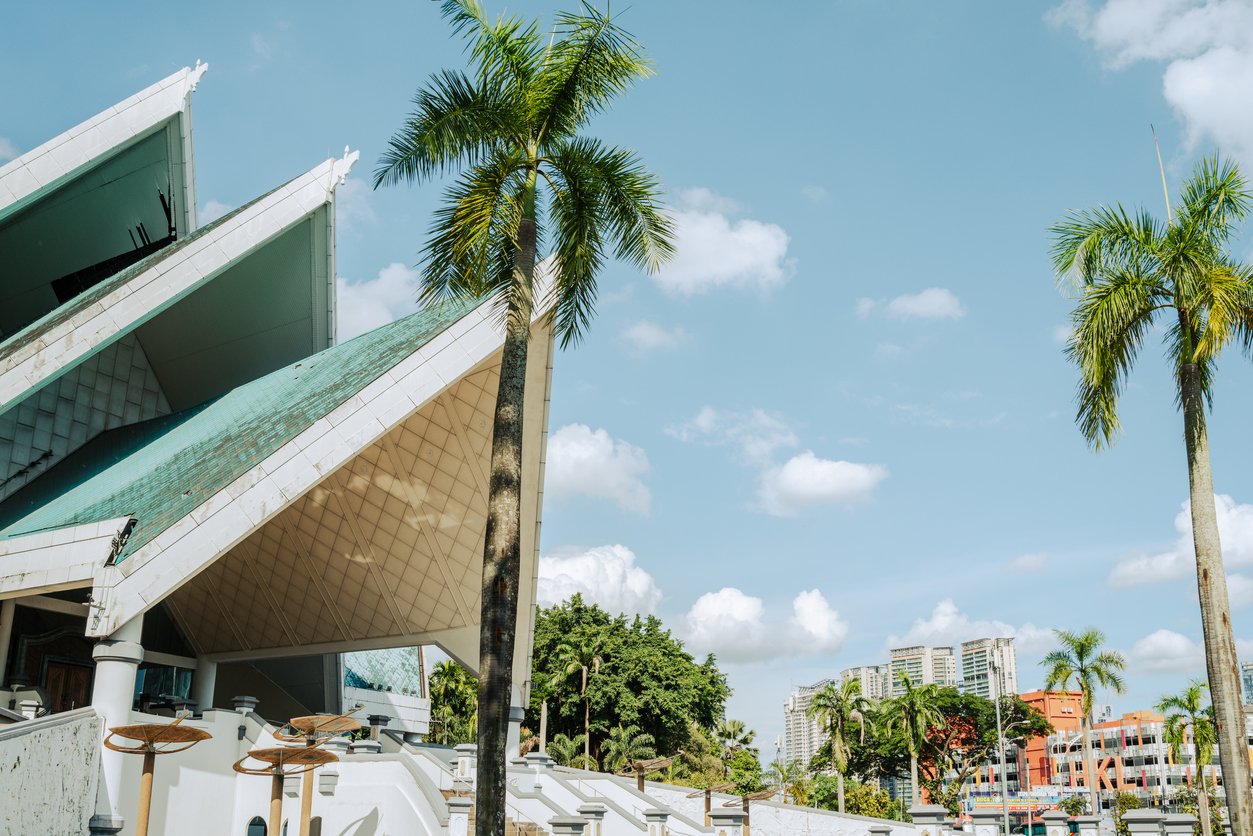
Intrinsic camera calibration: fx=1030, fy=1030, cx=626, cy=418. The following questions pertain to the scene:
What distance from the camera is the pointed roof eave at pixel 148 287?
60.8ft

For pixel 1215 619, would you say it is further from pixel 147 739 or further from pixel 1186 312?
pixel 147 739

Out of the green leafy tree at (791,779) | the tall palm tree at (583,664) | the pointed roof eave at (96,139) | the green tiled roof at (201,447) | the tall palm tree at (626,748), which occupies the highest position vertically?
the pointed roof eave at (96,139)

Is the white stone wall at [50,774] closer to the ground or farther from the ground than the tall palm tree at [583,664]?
closer to the ground

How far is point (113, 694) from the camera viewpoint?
15.8 meters

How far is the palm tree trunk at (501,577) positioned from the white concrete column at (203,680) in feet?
75.8

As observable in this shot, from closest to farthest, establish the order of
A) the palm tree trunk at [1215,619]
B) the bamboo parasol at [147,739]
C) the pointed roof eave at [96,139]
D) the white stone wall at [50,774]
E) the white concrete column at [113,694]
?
the palm tree trunk at [1215,619]
the white stone wall at [50,774]
the bamboo parasol at [147,739]
the white concrete column at [113,694]
the pointed roof eave at [96,139]

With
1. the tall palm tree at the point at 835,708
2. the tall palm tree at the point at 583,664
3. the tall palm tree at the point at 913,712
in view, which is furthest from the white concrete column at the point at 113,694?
the tall palm tree at the point at 913,712

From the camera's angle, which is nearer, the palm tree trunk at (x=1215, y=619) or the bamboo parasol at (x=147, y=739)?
the palm tree trunk at (x=1215, y=619)

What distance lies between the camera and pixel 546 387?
2434 cm

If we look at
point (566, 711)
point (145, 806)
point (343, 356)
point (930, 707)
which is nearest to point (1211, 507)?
point (145, 806)

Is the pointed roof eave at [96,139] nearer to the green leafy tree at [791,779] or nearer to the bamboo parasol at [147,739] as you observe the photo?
the bamboo parasol at [147,739]

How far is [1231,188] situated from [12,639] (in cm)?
2790

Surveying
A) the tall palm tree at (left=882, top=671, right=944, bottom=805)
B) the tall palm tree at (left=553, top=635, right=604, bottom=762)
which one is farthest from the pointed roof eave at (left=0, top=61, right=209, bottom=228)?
the tall palm tree at (left=882, top=671, right=944, bottom=805)

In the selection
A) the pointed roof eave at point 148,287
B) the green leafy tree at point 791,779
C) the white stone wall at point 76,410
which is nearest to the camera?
the pointed roof eave at point 148,287
